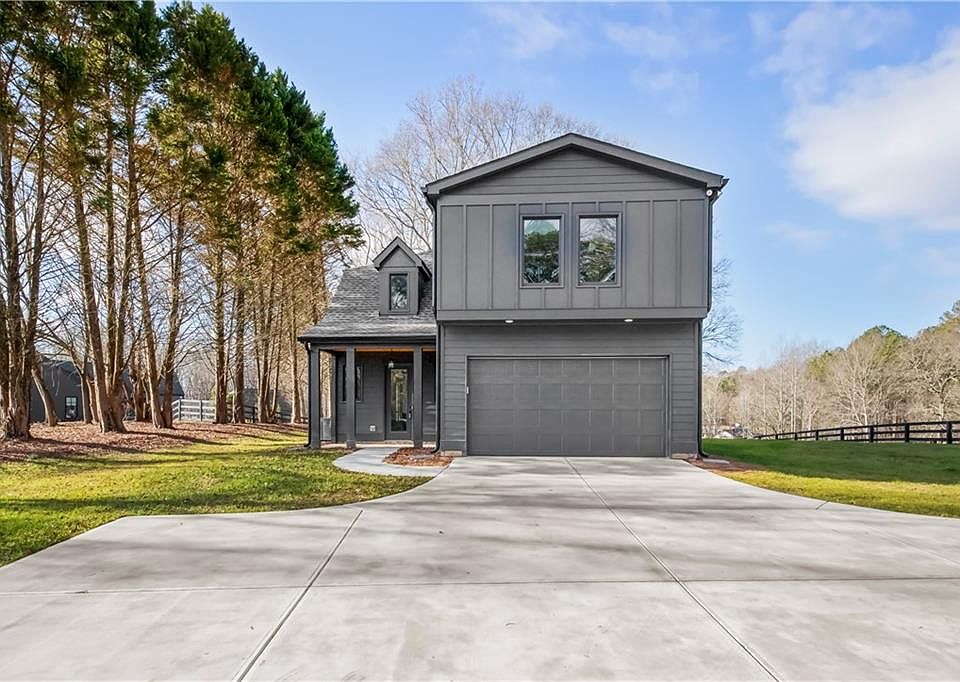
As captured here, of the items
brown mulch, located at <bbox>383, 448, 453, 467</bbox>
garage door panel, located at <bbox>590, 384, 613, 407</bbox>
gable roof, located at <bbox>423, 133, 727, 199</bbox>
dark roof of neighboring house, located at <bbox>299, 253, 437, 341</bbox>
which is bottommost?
brown mulch, located at <bbox>383, 448, 453, 467</bbox>

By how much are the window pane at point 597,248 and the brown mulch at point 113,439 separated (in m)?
12.1

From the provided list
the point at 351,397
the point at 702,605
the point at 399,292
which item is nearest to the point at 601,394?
the point at 399,292

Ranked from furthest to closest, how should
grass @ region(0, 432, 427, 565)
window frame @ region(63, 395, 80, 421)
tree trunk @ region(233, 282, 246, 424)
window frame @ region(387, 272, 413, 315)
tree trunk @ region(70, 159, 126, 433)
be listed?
window frame @ region(63, 395, 80, 421), tree trunk @ region(233, 282, 246, 424), window frame @ region(387, 272, 413, 315), tree trunk @ region(70, 159, 126, 433), grass @ region(0, 432, 427, 565)

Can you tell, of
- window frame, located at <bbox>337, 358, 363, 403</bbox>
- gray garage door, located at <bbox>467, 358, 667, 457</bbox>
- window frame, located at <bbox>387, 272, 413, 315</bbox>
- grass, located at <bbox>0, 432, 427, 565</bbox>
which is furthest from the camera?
window frame, located at <bbox>337, 358, 363, 403</bbox>

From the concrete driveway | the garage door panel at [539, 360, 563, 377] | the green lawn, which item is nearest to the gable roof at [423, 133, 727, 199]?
the garage door panel at [539, 360, 563, 377]

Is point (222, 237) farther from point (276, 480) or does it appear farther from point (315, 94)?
point (276, 480)

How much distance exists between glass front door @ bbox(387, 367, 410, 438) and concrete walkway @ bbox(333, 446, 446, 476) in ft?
6.85

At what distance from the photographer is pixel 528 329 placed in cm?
1223

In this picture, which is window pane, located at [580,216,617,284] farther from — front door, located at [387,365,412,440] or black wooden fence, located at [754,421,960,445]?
black wooden fence, located at [754,421,960,445]

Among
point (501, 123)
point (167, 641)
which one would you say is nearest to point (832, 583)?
point (167, 641)

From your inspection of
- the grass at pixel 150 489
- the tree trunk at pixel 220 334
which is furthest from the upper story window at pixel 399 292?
the tree trunk at pixel 220 334

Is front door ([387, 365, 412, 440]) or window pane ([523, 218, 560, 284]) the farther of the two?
front door ([387, 365, 412, 440])

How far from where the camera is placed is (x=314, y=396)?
13609mm

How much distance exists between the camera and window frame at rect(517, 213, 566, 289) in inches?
461
